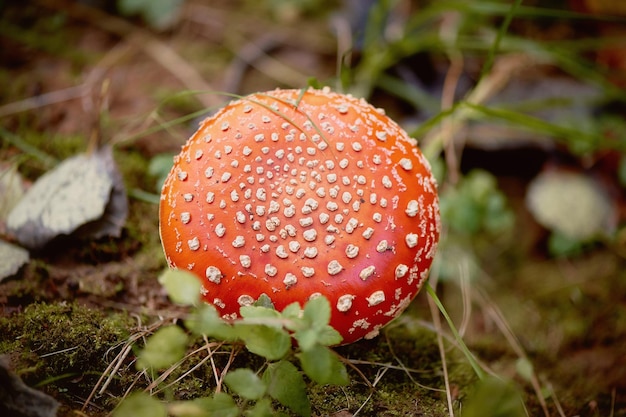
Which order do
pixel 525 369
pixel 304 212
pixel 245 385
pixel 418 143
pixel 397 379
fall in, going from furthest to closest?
pixel 418 143, pixel 525 369, pixel 397 379, pixel 304 212, pixel 245 385

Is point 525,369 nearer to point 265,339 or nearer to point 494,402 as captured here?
point 494,402

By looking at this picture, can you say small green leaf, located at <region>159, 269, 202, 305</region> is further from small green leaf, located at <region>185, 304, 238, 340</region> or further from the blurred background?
the blurred background

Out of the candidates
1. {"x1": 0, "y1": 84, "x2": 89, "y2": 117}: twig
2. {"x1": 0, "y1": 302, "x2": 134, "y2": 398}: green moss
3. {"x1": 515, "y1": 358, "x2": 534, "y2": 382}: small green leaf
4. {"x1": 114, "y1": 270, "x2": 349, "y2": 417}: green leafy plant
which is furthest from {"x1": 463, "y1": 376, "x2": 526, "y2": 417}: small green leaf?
{"x1": 0, "y1": 84, "x2": 89, "y2": 117}: twig

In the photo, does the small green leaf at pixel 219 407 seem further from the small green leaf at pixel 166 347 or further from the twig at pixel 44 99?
the twig at pixel 44 99

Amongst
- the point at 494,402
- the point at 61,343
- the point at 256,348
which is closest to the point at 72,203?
the point at 61,343

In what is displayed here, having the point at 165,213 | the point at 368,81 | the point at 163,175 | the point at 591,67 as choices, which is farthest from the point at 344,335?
the point at 591,67

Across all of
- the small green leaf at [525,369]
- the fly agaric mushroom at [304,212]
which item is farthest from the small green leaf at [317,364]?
the small green leaf at [525,369]
